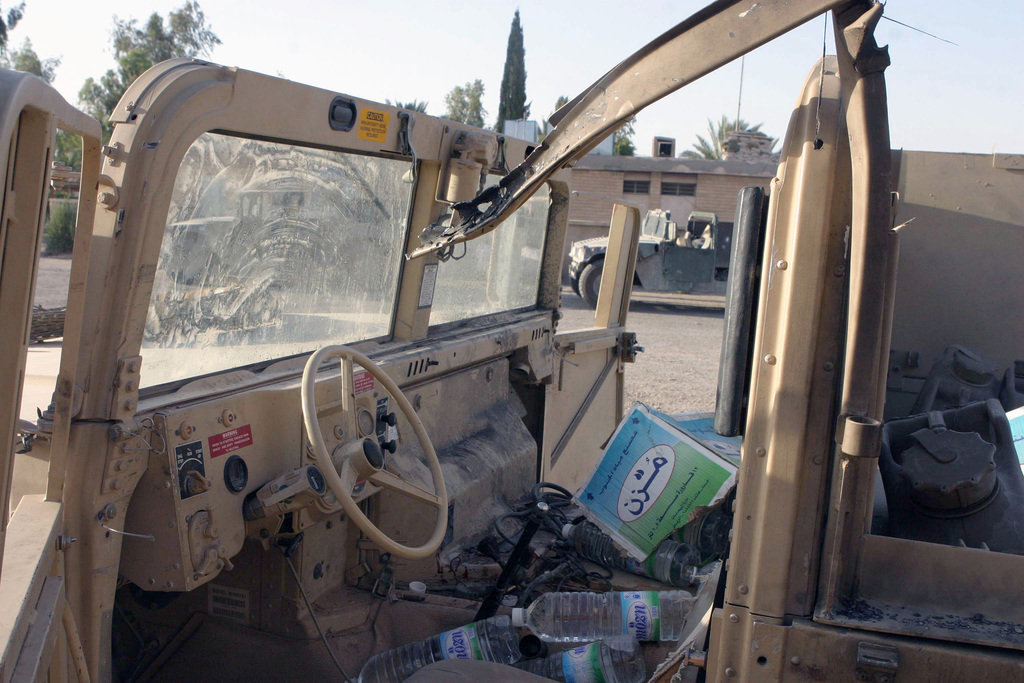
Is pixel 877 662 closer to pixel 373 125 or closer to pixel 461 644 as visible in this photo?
pixel 461 644

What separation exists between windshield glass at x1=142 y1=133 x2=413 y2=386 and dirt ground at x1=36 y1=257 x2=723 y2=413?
351 centimetres

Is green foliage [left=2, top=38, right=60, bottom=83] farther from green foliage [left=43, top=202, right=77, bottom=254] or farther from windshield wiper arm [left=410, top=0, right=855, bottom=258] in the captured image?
windshield wiper arm [left=410, top=0, right=855, bottom=258]

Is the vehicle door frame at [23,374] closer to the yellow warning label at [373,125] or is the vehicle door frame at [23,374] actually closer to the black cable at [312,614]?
the black cable at [312,614]

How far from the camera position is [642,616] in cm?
267

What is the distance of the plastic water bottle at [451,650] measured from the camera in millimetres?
2705

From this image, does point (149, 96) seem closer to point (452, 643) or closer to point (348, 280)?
point (348, 280)

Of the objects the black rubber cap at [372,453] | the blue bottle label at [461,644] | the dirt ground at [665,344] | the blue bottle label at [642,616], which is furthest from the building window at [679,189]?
the black rubber cap at [372,453]

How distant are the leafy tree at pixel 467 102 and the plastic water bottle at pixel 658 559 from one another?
48.0 metres

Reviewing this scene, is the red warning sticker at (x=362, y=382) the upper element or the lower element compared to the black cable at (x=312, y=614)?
upper

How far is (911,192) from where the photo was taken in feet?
9.98

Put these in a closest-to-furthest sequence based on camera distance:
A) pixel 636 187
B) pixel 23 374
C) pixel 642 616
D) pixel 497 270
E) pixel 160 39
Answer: pixel 23 374 < pixel 642 616 < pixel 497 270 < pixel 636 187 < pixel 160 39

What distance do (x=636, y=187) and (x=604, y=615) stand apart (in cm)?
2195

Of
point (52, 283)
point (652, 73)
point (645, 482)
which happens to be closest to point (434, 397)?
point (645, 482)

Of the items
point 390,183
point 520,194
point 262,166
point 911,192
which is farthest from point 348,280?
point 911,192
